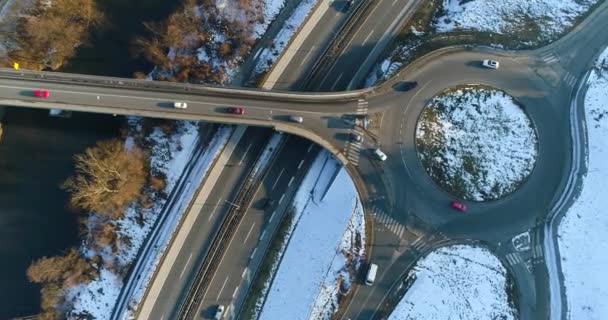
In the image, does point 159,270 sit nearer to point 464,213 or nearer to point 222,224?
point 222,224

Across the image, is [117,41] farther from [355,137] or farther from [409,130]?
[409,130]

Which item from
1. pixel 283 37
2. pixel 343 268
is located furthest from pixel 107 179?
pixel 343 268

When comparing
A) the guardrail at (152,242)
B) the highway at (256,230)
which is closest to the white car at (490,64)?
the highway at (256,230)

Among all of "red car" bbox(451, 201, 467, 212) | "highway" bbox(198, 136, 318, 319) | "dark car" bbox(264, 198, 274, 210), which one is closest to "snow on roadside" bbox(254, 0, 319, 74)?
"highway" bbox(198, 136, 318, 319)

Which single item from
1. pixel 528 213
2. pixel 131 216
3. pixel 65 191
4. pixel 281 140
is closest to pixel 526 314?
pixel 528 213

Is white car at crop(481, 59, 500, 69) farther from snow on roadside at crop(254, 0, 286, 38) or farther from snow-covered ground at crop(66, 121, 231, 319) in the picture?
snow-covered ground at crop(66, 121, 231, 319)

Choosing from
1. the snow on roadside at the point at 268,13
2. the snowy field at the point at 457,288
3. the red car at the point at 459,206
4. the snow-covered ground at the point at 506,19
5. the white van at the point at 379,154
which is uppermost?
the snow-covered ground at the point at 506,19

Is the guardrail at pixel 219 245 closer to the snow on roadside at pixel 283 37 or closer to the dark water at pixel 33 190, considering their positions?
the snow on roadside at pixel 283 37
